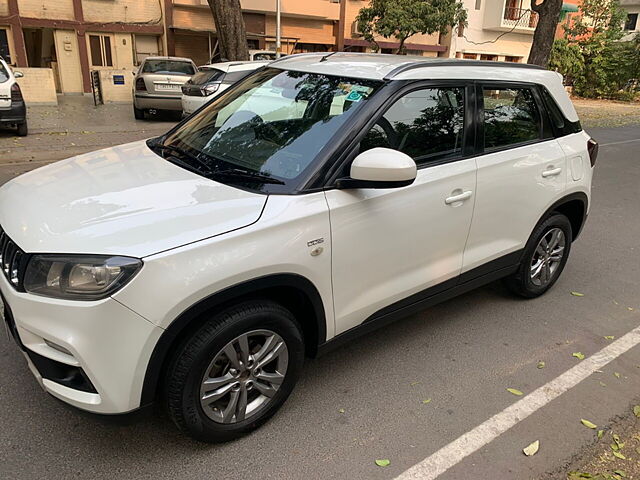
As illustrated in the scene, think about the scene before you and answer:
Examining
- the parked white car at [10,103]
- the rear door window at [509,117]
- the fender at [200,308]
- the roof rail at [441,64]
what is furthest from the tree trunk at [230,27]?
the fender at [200,308]

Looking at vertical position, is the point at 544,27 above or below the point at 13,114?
above

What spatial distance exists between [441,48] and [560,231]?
97.2 feet

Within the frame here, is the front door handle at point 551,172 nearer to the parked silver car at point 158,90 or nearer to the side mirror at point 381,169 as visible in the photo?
the side mirror at point 381,169

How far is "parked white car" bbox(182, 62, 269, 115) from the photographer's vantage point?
11.4 meters

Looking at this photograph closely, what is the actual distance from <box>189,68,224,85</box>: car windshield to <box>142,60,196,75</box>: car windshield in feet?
7.19

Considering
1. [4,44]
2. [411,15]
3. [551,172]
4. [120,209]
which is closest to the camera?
[120,209]

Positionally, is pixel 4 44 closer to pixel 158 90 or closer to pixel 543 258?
pixel 158 90

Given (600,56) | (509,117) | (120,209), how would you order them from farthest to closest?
(600,56) < (509,117) < (120,209)

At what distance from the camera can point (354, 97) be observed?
2.86 m

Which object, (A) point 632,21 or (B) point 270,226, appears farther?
(A) point 632,21

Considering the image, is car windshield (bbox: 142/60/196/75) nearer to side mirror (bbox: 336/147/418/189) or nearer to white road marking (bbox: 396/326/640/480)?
side mirror (bbox: 336/147/418/189)

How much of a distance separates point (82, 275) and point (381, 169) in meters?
Answer: 1.37

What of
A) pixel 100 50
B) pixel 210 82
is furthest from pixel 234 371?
Answer: pixel 100 50

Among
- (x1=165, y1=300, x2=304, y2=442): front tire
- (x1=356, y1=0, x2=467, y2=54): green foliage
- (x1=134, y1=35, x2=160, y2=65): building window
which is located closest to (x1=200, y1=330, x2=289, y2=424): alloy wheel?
(x1=165, y1=300, x2=304, y2=442): front tire
